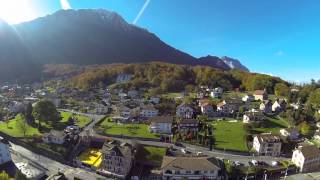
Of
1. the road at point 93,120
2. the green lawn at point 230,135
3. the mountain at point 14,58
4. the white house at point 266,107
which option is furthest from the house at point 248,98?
the mountain at point 14,58

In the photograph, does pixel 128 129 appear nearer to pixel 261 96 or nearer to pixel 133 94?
pixel 133 94

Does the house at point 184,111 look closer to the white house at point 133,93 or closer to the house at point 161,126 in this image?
the house at point 161,126

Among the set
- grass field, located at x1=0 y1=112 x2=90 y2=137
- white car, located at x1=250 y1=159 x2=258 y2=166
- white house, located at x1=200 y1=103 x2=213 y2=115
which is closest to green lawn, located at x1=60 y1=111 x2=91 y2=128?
grass field, located at x1=0 y1=112 x2=90 y2=137

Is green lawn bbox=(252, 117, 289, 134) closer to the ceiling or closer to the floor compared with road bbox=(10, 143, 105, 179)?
closer to the ceiling

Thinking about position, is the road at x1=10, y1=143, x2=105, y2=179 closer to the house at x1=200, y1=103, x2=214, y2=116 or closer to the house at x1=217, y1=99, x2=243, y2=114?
the house at x1=200, y1=103, x2=214, y2=116

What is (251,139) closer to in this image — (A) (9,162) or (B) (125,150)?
(B) (125,150)

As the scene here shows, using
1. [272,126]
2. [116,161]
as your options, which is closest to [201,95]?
[272,126]
